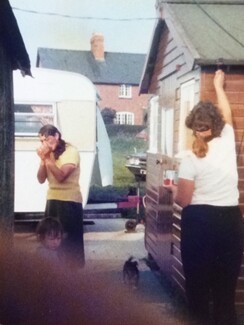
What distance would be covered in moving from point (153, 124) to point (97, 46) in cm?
167

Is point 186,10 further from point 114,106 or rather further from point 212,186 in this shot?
point 212,186

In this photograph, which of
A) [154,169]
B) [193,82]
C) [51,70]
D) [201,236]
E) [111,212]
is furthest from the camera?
[111,212]

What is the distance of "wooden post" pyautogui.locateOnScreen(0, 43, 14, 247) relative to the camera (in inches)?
115

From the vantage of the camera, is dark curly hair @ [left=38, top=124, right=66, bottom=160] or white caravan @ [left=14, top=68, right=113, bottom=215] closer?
dark curly hair @ [left=38, top=124, right=66, bottom=160]

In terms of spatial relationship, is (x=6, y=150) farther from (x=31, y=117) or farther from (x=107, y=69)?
(x=31, y=117)

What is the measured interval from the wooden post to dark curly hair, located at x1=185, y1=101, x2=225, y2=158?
751mm

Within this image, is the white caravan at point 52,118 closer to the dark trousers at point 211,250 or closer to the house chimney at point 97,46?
the house chimney at point 97,46

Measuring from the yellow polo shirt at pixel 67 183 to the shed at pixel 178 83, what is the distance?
1.65 feet

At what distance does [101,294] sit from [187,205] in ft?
4.06

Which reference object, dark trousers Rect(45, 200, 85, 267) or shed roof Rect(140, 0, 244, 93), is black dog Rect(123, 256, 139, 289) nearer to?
dark trousers Rect(45, 200, 85, 267)

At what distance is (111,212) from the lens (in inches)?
238

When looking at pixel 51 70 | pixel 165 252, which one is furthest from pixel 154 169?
pixel 51 70

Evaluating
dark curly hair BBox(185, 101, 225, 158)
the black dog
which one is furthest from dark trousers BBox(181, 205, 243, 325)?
the black dog

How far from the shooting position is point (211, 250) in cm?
276
